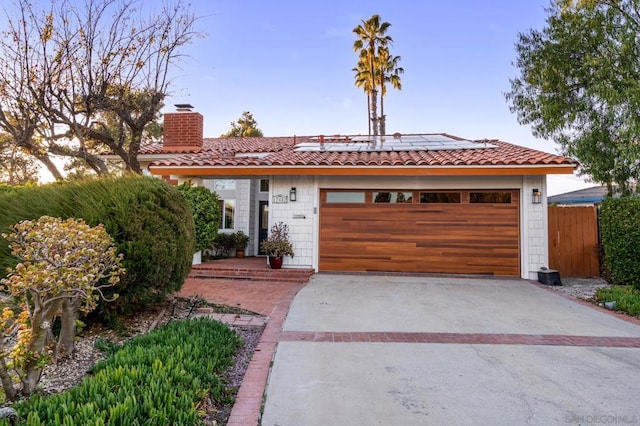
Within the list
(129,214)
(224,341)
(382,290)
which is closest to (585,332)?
(382,290)

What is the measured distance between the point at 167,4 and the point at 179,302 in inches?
322

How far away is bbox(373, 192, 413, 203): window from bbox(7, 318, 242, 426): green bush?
667 centimetres

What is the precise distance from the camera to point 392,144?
1241cm

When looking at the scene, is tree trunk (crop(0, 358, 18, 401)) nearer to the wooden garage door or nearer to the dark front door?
the wooden garage door

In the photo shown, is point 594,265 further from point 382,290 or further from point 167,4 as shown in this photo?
point 167,4

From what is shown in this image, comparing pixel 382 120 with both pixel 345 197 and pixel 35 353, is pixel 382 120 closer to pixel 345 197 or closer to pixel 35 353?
pixel 345 197

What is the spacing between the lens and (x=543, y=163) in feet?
28.0

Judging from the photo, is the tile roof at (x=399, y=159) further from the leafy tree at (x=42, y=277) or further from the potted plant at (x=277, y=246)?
the leafy tree at (x=42, y=277)

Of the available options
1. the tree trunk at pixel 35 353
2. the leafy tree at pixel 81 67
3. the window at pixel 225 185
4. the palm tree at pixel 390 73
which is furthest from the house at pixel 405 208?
the palm tree at pixel 390 73

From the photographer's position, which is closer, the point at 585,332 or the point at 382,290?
the point at 585,332

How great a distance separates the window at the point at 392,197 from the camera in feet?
32.0

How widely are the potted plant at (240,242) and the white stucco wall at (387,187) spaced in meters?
3.29

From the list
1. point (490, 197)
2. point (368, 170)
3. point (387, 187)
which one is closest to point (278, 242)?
point (368, 170)

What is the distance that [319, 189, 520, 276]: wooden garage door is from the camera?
9.41 metres
